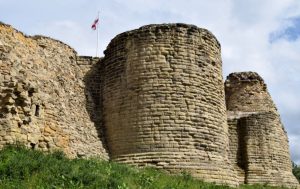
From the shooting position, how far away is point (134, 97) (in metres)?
15.2

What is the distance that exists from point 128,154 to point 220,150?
2944mm

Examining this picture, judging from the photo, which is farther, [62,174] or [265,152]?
[265,152]

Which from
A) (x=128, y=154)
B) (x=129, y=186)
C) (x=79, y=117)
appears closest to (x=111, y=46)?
(x=79, y=117)

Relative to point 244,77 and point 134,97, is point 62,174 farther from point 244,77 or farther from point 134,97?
point 244,77

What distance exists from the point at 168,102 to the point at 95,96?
321 cm

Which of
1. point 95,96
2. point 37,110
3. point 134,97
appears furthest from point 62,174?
point 95,96

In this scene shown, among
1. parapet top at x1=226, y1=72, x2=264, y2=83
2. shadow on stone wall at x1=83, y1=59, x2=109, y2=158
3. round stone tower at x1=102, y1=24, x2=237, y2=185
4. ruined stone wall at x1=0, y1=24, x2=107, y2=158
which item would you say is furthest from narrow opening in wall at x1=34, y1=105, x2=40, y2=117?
parapet top at x1=226, y1=72, x2=264, y2=83

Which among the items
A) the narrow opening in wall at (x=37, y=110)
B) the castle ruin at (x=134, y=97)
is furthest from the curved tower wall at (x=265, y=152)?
the narrow opening in wall at (x=37, y=110)

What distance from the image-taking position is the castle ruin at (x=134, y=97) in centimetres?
1405

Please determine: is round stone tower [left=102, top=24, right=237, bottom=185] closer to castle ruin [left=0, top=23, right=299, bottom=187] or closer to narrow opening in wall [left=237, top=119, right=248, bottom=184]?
castle ruin [left=0, top=23, right=299, bottom=187]

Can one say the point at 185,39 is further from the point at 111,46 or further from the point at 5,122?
the point at 5,122

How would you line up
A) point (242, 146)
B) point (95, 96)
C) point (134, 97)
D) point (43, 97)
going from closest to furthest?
point (43, 97)
point (134, 97)
point (95, 96)
point (242, 146)

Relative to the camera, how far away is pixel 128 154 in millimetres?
14633

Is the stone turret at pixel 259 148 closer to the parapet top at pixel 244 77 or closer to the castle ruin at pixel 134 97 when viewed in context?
the parapet top at pixel 244 77
